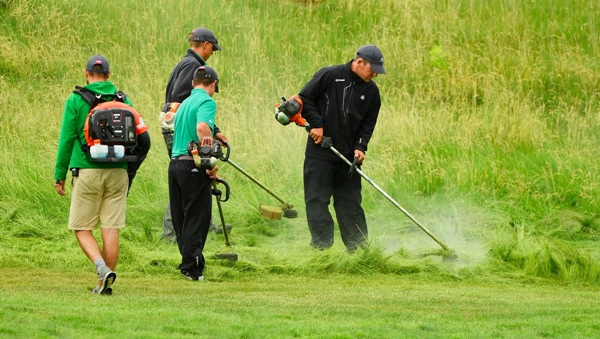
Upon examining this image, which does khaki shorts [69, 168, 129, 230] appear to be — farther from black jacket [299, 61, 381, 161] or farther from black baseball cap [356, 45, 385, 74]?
black baseball cap [356, 45, 385, 74]

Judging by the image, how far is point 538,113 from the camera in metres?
16.9

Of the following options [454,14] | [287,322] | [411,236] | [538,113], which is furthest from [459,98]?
[287,322]

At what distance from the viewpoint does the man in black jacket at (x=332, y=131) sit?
10.2 meters

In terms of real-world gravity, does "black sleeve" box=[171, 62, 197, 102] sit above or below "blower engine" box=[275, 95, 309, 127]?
above

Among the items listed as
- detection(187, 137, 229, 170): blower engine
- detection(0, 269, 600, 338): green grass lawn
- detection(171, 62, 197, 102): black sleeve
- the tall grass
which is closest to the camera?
detection(0, 269, 600, 338): green grass lawn

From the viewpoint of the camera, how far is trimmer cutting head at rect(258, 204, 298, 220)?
10992 millimetres

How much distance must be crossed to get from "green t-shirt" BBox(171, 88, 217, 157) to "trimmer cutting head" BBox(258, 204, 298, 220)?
2.26 metres

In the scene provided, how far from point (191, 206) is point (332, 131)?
6.40 feet

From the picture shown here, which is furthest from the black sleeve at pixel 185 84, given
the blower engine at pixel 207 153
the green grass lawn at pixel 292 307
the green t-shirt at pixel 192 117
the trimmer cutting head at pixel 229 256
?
the green grass lawn at pixel 292 307

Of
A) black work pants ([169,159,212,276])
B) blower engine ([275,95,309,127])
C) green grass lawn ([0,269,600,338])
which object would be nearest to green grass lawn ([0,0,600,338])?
green grass lawn ([0,269,600,338])

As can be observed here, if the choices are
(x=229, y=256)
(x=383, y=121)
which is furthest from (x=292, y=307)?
(x=383, y=121)

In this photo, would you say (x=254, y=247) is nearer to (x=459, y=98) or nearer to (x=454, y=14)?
(x=459, y=98)

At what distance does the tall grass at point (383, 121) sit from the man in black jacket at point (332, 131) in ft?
1.38

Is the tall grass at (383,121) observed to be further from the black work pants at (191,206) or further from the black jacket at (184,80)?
the black jacket at (184,80)
